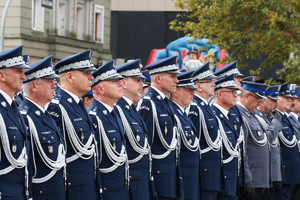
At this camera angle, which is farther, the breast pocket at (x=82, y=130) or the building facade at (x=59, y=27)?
the building facade at (x=59, y=27)

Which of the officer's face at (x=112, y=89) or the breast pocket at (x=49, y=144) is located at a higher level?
the officer's face at (x=112, y=89)

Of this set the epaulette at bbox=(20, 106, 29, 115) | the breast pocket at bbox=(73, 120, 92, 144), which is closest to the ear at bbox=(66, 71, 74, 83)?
the breast pocket at bbox=(73, 120, 92, 144)

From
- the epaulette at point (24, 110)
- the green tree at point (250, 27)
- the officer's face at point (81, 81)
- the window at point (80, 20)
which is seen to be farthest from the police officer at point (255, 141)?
the window at point (80, 20)

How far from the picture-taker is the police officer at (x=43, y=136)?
6.62m

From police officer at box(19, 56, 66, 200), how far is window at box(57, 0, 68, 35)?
24593mm

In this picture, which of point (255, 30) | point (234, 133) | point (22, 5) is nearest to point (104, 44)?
point (22, 5)

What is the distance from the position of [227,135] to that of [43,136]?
3.86 metres

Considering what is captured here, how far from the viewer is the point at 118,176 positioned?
769cm

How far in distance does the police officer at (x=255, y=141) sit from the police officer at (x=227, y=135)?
0.53 m

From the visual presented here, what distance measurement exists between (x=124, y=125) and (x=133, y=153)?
0.31 m

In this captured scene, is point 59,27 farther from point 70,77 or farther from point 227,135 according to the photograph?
point 70,77

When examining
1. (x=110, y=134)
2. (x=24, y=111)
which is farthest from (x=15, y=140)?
(x=110, y=134)

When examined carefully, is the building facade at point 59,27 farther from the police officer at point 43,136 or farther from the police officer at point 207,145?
the police officer at point 43,136

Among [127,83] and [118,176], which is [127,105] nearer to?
[127,83]
